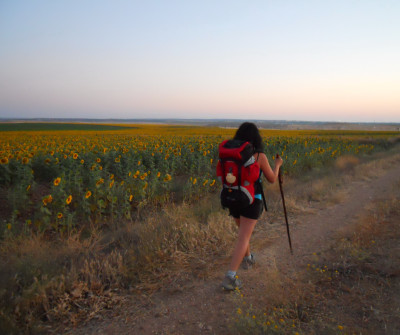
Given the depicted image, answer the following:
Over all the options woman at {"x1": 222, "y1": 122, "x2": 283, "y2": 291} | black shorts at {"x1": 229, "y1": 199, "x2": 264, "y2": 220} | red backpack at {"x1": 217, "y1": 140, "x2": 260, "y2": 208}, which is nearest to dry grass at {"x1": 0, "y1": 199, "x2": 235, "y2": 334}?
woman at {"x1": 222, "y1": 122, "x2": 283, "y2": 291}

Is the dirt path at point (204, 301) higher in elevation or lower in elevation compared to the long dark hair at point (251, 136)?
lower

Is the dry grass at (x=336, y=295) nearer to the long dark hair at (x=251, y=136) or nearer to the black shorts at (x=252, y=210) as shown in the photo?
the black shorts at (x=252, y=210)

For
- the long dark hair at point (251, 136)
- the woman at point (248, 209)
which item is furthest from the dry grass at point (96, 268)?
the long dark hair at point (251, 136)

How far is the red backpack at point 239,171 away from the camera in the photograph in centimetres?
318

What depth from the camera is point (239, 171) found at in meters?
3.20

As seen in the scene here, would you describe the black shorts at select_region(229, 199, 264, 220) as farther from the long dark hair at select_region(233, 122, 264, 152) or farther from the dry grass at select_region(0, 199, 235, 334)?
the dry grass at select_region(0, 199, 235, 334)

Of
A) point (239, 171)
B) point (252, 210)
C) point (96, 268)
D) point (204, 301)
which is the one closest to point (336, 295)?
point (252, 210)

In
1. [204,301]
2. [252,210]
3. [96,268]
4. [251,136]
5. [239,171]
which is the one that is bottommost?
[204,301]

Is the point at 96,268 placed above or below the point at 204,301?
above

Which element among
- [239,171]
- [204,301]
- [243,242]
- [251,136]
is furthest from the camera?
[243,242]

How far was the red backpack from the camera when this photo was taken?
3.18 metres

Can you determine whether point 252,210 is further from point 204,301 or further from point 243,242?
point 204,301

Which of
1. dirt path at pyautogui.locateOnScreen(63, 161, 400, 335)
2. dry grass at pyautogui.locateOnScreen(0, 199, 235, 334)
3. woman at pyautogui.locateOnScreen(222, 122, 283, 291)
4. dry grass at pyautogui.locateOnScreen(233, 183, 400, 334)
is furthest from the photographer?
woman at pyautogui.locateOnScreen(222, 122, 283, 291)

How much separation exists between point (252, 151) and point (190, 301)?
184cm
